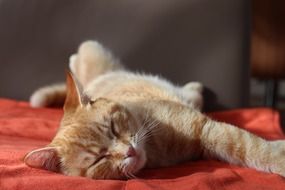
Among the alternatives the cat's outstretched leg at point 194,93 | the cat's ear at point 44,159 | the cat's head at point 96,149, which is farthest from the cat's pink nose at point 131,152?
the cat's outstretched leg at point 194,93

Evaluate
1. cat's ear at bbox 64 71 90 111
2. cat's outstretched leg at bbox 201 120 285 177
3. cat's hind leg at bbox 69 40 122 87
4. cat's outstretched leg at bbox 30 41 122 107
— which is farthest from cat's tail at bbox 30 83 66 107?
cat's outstretched leg at bbox 201 120 285 177

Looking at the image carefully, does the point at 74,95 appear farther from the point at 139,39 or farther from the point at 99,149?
the point at 139,39

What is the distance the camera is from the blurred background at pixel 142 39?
2.01 meters

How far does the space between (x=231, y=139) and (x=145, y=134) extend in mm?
249

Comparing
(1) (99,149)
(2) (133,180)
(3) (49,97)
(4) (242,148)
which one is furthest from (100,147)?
(3) (49,97)

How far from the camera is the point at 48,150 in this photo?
1.17m

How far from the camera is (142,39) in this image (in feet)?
6.95

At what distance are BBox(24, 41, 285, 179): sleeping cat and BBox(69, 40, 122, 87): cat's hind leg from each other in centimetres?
49

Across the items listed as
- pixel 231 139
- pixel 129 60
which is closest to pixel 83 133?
pixel 231 139

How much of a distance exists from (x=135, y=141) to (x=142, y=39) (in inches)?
37.7

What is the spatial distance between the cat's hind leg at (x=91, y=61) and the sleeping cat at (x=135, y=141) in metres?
0.49

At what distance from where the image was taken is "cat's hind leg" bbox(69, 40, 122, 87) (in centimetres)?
210

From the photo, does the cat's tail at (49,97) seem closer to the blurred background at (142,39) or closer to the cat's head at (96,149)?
the blurred background at (142,39)

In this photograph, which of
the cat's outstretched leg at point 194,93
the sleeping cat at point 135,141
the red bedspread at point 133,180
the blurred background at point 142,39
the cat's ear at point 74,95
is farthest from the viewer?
the blurred background at point 142,39
